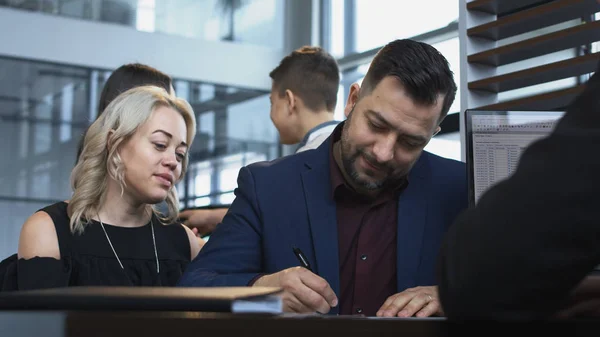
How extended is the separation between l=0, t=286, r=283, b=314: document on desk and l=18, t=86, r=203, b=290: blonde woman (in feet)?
5.69

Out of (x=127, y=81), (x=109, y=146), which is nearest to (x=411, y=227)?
(x=109, y=146)

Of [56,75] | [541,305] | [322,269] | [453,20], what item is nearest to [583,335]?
[541,305]

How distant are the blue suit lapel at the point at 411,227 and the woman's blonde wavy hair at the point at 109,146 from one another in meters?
1.00

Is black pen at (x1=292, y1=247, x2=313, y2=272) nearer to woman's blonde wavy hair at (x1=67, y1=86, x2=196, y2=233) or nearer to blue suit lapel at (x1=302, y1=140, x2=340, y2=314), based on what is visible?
blue suit lapel at (x1=302, y1=140, x2=340, y2=314)

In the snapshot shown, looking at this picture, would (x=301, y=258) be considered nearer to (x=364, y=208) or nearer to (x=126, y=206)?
(x=364, y=208)

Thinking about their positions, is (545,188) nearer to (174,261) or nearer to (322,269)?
(322,269)

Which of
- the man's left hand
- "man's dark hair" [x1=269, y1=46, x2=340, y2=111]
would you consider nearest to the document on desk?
the man's left hand

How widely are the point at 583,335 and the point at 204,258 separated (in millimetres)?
1367

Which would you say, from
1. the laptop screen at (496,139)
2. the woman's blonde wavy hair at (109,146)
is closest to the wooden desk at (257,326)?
the laptop screen at (496,139)

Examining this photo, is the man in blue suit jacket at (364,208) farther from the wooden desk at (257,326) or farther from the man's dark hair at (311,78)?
the man's dark hair at (311,78)

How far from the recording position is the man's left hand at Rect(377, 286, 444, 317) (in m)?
1.63

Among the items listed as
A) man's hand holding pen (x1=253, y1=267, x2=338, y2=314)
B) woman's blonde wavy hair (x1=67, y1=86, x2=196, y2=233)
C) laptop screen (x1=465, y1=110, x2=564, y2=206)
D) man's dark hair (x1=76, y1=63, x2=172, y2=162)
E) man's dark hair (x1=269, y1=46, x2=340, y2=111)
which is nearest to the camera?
man's hand holding pen (x1=253, y1=267, x2=338, y2=314)

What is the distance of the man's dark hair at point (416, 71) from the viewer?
1967mm

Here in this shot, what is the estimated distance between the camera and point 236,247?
6.35 feet
